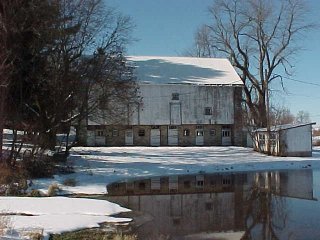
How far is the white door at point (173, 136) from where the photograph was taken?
50.5 metres

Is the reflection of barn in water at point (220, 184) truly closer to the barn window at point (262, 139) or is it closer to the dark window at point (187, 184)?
the dark window at point (187, 184)

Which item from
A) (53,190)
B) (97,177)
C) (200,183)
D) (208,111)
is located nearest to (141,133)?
(208,111)

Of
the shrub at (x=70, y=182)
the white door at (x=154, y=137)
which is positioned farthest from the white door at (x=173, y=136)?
the shrub at (x=70, y=182)

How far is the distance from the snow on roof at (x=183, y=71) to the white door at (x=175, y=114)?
2.82m

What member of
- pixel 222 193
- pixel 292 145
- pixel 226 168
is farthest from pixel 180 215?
pixel 292 145

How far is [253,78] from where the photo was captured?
183 feet

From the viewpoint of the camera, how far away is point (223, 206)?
15.7m

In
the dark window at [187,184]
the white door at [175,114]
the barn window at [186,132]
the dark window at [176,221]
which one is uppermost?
the white door at [175,114]

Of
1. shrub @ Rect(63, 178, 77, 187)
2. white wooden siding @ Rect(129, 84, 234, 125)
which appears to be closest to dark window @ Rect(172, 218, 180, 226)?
shrub @ Rect(63, 178, 77, 187)

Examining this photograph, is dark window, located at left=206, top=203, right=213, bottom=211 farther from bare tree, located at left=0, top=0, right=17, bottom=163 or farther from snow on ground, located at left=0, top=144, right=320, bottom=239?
bare tree, located at left=0, top=0, right=17, bottom=163

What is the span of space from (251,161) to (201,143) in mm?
17181

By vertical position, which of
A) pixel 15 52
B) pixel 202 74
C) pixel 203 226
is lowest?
pixel 203 226

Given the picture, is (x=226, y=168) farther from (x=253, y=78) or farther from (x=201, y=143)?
(x=253, y=78)

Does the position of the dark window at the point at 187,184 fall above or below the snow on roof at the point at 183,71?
below
